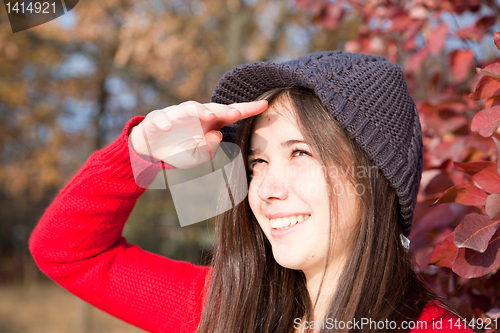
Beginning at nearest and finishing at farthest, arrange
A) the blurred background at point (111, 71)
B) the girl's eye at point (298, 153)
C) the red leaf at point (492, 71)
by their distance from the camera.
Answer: the red leaf at point (492, 71) → the girl's eye at point (298, 153) → the blurred background at point (111, 71)

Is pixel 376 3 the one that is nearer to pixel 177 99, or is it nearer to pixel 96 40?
pixel 177 99

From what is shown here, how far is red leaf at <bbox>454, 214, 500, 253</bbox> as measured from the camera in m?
1.00

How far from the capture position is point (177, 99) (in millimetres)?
6609

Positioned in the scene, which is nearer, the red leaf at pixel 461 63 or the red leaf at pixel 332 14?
the red leaf at pixel 461 63

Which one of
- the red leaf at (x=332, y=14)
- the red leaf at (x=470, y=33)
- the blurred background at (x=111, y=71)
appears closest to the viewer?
the red leaf at (x=470, y=33)

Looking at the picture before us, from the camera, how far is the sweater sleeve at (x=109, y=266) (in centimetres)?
147

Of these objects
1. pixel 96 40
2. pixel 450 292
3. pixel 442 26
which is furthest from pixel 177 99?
pixel 450 292

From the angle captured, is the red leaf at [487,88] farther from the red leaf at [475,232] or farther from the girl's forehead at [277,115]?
the girl's forehead at [277,115]

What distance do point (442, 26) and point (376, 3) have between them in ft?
1.62

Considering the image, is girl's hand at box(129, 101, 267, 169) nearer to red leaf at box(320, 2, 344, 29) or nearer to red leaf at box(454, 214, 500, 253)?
Answer: red leaf at box(454, 214, 500, 253)

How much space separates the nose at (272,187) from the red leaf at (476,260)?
0.54m

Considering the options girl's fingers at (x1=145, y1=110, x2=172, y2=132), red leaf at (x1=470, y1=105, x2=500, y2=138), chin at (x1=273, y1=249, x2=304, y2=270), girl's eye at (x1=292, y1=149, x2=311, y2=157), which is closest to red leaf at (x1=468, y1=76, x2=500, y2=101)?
red leaf at (x1=470, y1=105, x2=500, y2=138)

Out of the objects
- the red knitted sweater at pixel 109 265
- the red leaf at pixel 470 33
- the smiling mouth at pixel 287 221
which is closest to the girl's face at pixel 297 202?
the smiling mouth at pixel 287 221

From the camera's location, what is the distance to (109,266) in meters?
1.58
